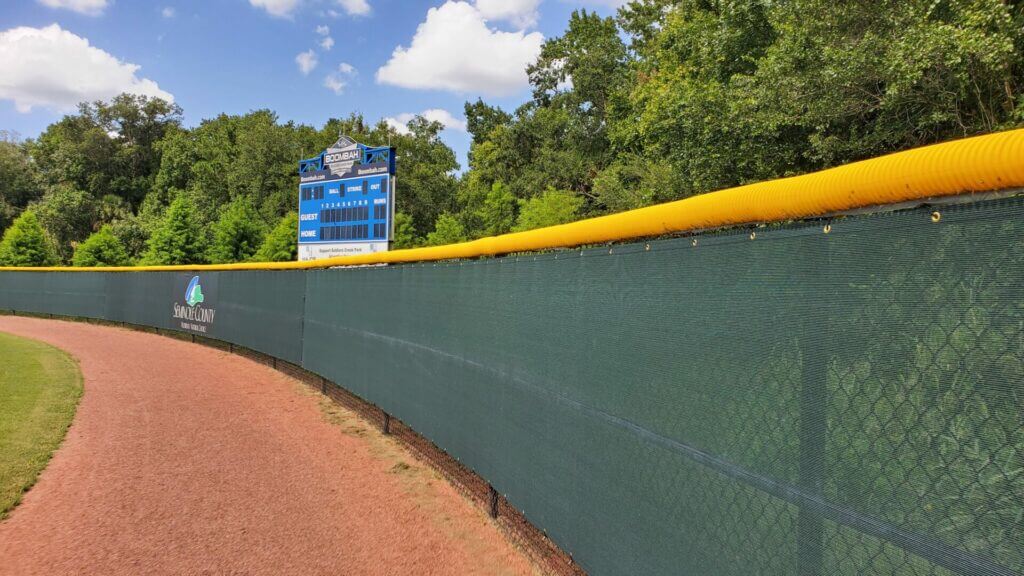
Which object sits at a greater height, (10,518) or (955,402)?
(955,402)

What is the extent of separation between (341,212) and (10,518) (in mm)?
13745

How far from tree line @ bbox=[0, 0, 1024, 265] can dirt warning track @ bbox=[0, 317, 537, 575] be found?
10283 millimetres

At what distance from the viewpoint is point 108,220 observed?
5944cm

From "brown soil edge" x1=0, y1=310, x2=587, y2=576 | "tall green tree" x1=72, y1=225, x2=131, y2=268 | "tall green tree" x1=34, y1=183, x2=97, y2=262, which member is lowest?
"brown soil edge" x1=0, y1=310, x2=587, y2=576

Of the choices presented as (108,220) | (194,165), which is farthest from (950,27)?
(108,220)

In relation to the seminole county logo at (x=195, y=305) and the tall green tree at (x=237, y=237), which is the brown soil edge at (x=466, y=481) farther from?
the tall green tree at (x=237, y=237)

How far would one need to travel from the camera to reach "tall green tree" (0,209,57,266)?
141 ft

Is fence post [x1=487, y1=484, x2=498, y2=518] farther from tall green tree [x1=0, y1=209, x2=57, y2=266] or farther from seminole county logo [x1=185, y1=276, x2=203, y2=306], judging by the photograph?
tall green tree [x1=0, y1=209, x2=57, y2=266]

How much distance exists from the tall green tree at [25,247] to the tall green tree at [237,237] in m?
13.9

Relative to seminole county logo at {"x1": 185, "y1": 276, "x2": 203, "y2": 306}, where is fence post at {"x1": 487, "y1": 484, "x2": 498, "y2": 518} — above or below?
below

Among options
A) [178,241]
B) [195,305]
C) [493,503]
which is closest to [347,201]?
[195,305]

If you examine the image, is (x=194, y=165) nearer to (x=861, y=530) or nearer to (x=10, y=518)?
(x=10, y=518)

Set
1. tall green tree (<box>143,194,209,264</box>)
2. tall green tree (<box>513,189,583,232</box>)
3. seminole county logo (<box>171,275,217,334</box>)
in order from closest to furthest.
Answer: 1. seminole county logo (<box>171,275,217,334</box>)
2. tall green tree (<box>513,189,583,232</box>)
3. tall green tree (<box>143,194,209,264</box>)

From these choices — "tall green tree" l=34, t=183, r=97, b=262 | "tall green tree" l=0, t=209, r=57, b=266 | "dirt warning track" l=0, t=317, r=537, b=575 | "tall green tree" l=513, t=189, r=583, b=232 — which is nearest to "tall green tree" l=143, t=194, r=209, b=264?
"tall green tree" l=0, t=209, r=57, b=266
